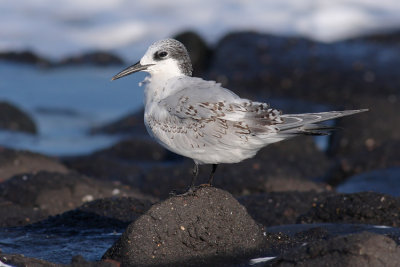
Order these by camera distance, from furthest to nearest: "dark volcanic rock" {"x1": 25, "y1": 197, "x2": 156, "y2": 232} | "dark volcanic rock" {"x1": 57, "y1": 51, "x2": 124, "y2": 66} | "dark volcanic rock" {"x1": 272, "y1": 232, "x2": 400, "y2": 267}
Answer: "dark volcanic rock" {"x1": 57, "y1": 51, "x2": 124, "y2": 66}
"dark volcanic rock" {"x1": 25, "y1": 197, "x2": 156, "y2": 232}
"dark volcanic rock" {"x1": 272, "y1": 232, "x2": 400, "y2": 267}

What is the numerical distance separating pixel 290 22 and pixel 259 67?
8630 millimetres

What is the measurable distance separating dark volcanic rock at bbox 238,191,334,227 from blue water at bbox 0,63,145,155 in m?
6.86

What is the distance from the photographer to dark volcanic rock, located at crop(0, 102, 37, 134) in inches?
618

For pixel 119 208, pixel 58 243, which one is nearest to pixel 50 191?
pixel 119 208

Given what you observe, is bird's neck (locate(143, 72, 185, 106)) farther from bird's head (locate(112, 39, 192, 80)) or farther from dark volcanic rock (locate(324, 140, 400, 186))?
dark volcanic rock (locate(324, 140, 400, 186))

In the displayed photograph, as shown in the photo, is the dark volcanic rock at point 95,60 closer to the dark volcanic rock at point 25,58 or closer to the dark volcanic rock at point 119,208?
the dark volcanic rock at point 25,58

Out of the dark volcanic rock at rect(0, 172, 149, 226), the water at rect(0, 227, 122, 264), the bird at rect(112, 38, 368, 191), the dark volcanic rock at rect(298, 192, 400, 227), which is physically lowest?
the dark volcanic rock at rect(0, 172, 149, 226)

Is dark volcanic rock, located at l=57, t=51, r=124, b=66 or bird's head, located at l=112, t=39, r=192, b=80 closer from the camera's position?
bird's head, located at l=112, t=39, r=192, b=80

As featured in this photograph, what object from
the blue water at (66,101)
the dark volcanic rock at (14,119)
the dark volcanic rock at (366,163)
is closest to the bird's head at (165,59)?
the dark volcanic rock at (366,163)

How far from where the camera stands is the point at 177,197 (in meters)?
5.81

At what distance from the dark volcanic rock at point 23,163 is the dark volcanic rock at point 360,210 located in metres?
4.27

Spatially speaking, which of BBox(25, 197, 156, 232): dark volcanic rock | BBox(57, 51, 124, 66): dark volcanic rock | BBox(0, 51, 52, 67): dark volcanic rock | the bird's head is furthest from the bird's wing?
BBox(0, 51, 52, 67): dark volcanic rock

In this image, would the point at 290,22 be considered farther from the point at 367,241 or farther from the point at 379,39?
the point at 367,241

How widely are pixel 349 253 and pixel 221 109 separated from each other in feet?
4.70
